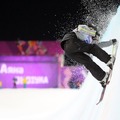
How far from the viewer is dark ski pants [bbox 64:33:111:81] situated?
447cm

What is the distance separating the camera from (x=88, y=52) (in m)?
4.53

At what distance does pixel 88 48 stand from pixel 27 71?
635cm

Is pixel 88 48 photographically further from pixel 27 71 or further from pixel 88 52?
pixel 27 71

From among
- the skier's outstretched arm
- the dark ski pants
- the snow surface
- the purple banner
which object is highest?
the skier's outstretched arm

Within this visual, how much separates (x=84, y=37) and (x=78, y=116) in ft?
5.05

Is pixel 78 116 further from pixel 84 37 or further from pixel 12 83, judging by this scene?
pixel 12 83

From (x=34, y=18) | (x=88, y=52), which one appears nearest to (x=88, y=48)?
(x=88, y=52)

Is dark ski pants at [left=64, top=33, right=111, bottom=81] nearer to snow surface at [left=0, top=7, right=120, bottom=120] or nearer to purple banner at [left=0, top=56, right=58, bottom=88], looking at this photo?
snow surface at [left=0, top=7, right=120, bottom=120]

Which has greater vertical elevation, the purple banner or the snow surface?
the snow surface

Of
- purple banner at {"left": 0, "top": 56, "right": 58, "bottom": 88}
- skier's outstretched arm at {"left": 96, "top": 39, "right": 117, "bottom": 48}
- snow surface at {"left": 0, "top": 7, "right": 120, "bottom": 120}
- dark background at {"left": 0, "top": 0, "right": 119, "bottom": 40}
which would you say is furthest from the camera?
dark background at {"left": 0, "top": 0, "right": 119, "bottom": 40}

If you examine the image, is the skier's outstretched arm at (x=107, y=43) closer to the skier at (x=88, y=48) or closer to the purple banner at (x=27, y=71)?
the skier at (x=88, y=48)

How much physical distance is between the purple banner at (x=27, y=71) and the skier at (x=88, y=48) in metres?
5.92

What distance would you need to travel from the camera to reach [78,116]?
574 centimetres

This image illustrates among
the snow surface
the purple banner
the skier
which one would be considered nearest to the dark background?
the purple banner
